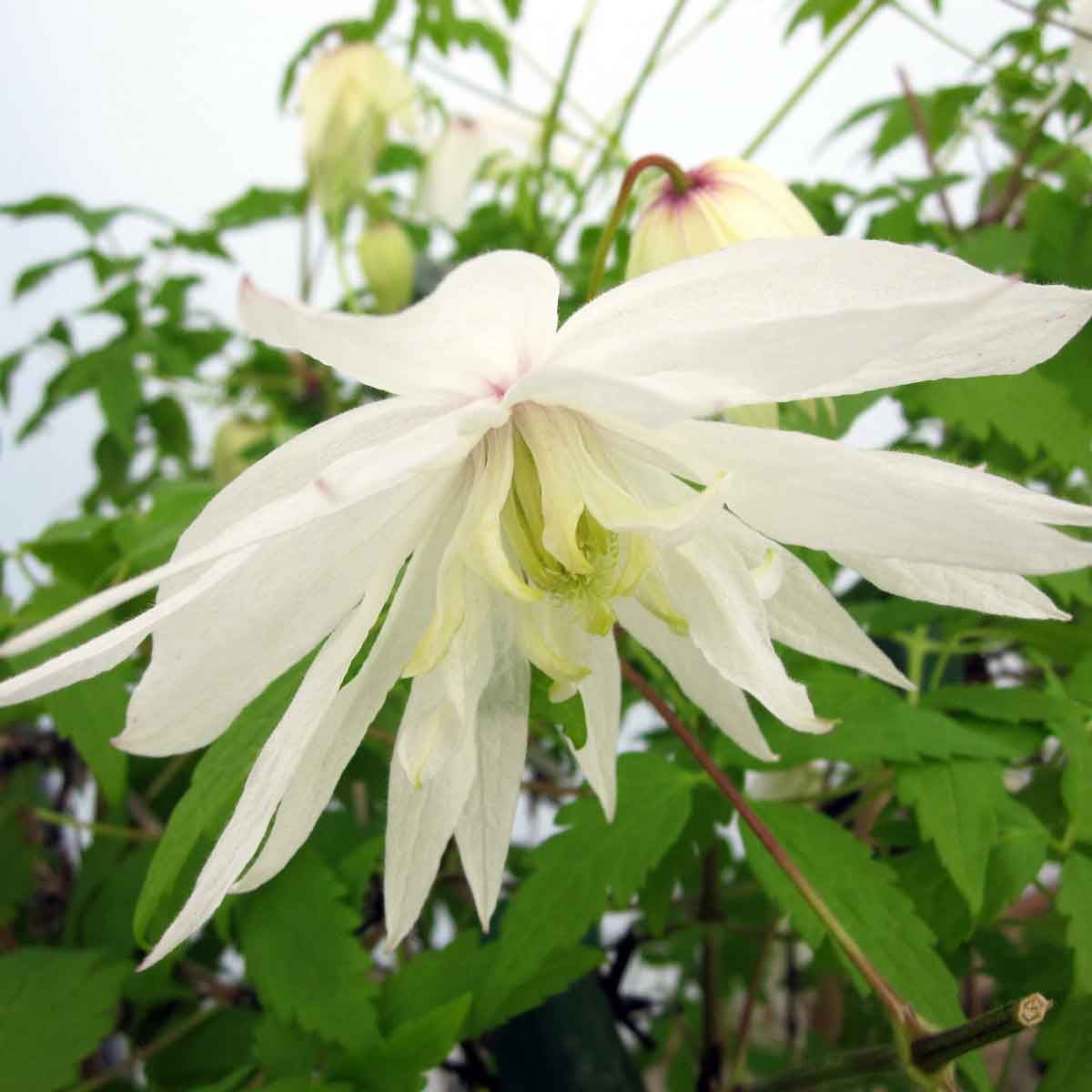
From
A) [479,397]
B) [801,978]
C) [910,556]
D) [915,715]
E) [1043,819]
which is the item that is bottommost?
[801,978]

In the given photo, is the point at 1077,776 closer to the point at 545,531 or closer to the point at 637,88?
the point at 545,531

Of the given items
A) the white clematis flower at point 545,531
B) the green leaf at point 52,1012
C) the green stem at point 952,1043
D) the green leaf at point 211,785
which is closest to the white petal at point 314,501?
the white clematis flower at point 545,531

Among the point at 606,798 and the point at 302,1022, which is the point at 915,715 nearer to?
the point at 606,798

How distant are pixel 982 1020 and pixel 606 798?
0.56ft

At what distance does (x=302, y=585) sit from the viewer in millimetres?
321

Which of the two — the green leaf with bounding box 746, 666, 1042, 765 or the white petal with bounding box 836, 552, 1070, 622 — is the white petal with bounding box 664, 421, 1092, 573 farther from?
the green leaf with bounding box 746, 666, 1042, 765

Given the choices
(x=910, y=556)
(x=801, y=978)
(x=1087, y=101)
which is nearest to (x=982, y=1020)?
(x=910, y=556)

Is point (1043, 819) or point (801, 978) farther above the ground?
point (1043, 819)

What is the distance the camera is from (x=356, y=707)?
367 mm

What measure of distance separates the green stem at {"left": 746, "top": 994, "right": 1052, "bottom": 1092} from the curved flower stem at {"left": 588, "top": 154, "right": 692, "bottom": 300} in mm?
287

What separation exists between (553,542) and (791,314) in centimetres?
12

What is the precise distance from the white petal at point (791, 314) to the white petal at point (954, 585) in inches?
3.5

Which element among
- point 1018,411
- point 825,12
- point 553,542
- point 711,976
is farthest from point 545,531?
point 825,12

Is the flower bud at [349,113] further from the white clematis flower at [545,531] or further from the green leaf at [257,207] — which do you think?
the white clematis flower at [545,531]
